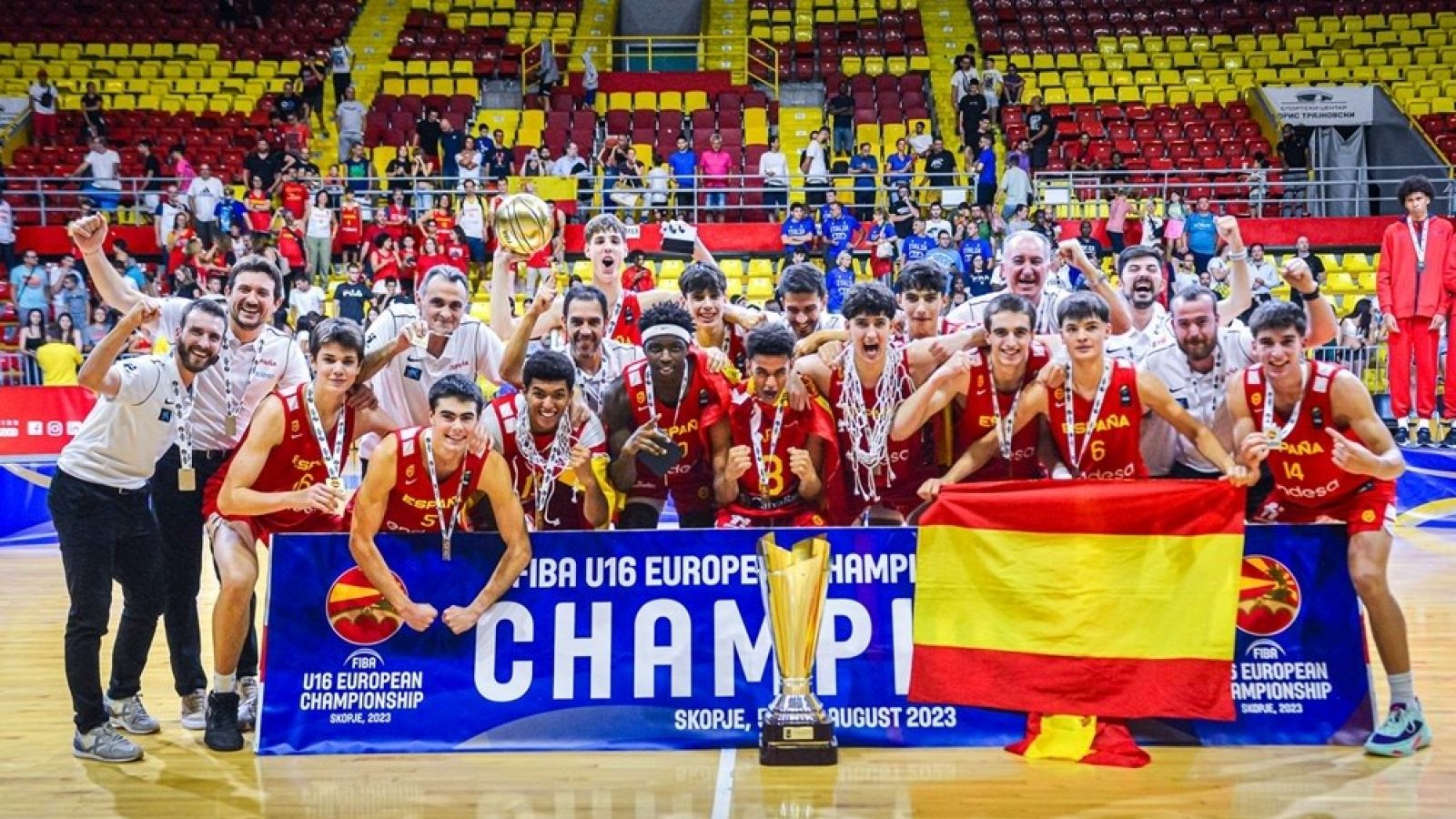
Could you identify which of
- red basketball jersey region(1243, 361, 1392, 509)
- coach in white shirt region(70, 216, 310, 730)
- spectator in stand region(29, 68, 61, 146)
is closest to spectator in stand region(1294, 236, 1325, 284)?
red basketball jersey region(1243, 361, 1392, 509)

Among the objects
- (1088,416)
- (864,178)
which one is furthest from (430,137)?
(1088,416)

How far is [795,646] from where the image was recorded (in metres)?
5.36

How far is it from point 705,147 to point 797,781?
17726mm

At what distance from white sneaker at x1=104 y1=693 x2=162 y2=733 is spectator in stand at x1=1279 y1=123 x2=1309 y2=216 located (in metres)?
18.1

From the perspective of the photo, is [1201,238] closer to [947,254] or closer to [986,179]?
[986,179]

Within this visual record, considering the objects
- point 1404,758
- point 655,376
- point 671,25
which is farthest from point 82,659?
point 671,25

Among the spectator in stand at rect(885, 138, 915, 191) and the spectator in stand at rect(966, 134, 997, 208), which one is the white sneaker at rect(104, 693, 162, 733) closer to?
the spectator in stand at rect(885, 138, 915, 191)

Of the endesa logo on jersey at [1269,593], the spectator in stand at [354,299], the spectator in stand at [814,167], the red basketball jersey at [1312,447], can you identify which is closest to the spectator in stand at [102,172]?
the spectator in stand at [354,299]

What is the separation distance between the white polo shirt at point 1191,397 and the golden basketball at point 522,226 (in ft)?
10.1

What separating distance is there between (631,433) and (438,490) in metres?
0.95

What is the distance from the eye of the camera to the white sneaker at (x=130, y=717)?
20.0ft

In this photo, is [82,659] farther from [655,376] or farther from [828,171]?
[828,171]

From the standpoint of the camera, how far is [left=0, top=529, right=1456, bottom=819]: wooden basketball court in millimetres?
4840

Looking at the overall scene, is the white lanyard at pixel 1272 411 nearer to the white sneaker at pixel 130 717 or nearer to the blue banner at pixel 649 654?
the blue banner at pixel 649 654
